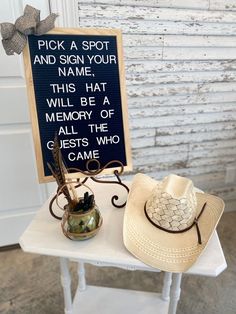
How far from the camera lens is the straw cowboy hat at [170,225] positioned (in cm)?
66

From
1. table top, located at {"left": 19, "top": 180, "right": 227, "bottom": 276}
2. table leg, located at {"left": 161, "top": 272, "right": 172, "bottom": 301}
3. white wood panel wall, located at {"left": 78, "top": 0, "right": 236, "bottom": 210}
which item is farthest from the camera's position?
white wood panel wall, located at {"left": 78, "top": 0, "right": 236, "bottom": 210}

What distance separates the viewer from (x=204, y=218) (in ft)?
2.56

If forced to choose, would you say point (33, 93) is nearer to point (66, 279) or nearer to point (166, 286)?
point (66, 279)

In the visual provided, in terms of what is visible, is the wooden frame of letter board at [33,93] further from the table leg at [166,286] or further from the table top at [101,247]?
the table leg at [166,286]

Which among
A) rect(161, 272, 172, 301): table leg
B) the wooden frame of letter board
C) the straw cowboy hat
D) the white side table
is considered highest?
the wooden frame of letter board

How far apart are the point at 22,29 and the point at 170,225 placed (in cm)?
68

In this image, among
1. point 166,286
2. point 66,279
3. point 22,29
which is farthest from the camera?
point 166,286

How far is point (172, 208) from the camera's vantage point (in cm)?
72

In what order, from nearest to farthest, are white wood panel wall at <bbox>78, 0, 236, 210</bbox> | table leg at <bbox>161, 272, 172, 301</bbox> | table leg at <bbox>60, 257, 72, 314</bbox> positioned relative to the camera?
table leg at <bbox>60, 257, 72, 314</bbox> → table leg at <bbox>161, 272, 172, 301</bbox> → white wood panel wall at <bbox>78, 0, 236, 210</bbox>

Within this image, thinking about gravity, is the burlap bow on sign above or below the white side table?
above

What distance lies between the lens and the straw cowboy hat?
2.16 feet

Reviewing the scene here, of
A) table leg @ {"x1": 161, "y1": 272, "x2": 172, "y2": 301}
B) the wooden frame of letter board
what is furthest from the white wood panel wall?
table leg @ {"x1": 161, "y1": 272, "x2": 172, "y2": 301}

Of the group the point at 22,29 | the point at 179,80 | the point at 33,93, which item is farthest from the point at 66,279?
the point at 179,80

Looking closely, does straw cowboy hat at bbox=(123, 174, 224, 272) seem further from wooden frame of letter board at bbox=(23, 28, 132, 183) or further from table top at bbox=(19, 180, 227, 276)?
wooden frame of letter board at bbox=(23, 28, 132, 183)
